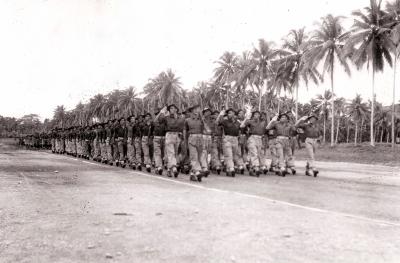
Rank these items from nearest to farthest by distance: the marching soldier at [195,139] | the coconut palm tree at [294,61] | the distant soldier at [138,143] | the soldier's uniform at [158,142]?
the marching soldier at [195,139] < the soldier's uniform at [158,142] < the distant soldier at [138,143] < the coconut palm tree at [294,61]

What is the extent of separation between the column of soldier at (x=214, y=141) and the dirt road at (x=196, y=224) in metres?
2.78

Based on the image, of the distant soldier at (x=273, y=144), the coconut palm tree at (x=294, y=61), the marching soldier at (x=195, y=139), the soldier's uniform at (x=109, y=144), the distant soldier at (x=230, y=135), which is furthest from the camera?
the coconut palm tree at (x=294, y=61)

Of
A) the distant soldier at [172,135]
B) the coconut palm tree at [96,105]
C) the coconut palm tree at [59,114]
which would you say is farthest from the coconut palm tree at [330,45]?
the coconut palm tree at [59,114]

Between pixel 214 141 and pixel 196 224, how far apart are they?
931 cm

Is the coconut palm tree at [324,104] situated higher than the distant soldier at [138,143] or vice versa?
the coconut palm tree at [324,104]

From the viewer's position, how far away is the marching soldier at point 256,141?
48.2ft

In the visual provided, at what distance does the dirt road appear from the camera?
495 centimetres

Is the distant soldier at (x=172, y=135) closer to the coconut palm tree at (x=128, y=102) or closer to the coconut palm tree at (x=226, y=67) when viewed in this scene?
the coconut palm tree at (x=226, y=67)

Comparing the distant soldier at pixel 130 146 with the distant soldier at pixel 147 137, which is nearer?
the distant soldier at pixel 147 137

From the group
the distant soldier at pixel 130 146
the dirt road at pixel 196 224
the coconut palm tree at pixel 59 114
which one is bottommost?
the dirt road at pixel 196 224

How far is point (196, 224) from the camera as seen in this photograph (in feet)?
20.9

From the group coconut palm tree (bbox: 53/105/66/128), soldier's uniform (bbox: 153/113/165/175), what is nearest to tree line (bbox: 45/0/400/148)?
soldier's uniform (bbox: 153/113/165/175)

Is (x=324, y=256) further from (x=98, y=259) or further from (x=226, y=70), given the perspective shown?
(x=226, y=70)

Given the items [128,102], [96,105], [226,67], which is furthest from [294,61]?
[96,105]
